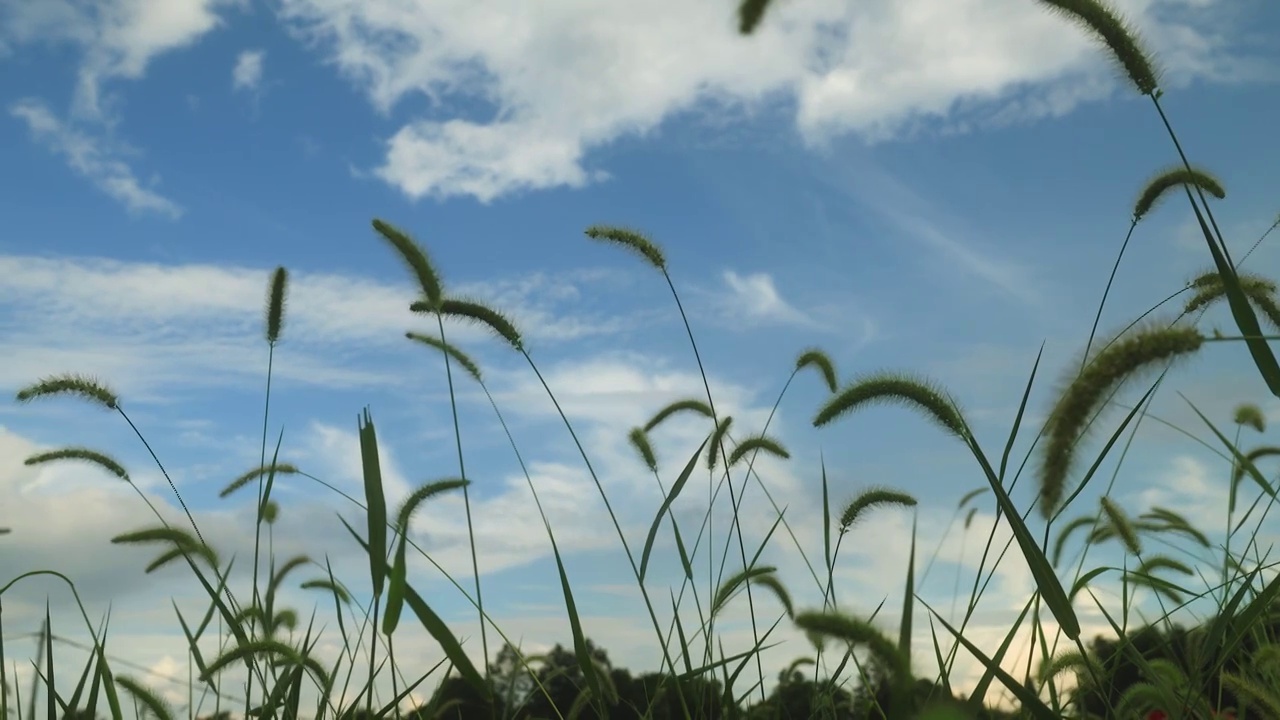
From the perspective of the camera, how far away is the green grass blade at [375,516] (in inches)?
75.2

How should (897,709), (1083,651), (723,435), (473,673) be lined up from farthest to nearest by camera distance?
(723,435), (1083,651), (473,673), (897,709)

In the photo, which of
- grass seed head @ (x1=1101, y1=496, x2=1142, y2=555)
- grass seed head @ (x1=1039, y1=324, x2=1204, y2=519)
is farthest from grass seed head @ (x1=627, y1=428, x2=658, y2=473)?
grass seed head @ (x1=1039, y1=324, x2=1204, y2=519)

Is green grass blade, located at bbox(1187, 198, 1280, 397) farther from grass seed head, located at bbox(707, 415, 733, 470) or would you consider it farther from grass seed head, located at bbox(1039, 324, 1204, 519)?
grass seed head, located at bbox(707, 415, 733, 470)

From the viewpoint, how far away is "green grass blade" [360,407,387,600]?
1.91 meters

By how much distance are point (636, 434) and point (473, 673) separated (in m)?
2.72

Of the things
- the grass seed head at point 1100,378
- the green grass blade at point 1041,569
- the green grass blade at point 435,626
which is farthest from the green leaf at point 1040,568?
the green grass blade at point 435,626

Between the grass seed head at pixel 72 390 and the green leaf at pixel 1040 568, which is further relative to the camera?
the grass seed head at pixel 72 390

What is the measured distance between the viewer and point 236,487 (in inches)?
172

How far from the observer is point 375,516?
1.93 meters

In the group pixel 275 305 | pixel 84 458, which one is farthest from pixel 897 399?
pixel 84 458

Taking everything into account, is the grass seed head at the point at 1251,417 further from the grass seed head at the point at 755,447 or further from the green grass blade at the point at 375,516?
the green grass blade at the point at 375,516

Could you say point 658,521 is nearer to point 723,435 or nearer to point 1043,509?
point 723,435

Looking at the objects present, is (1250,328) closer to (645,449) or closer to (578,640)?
(578,640)

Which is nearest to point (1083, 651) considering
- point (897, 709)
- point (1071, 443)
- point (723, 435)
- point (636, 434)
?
point (897, 709)
